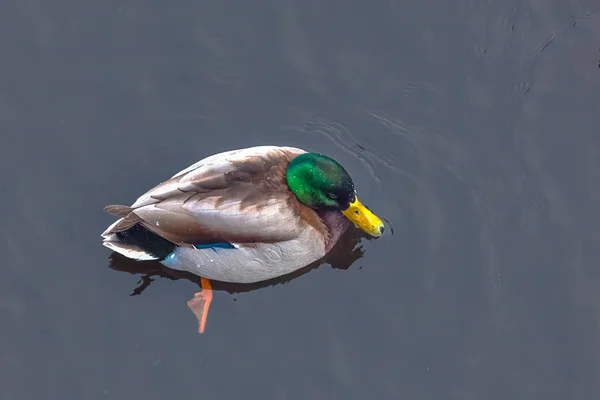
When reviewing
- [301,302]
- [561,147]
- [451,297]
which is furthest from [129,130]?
[561,147]

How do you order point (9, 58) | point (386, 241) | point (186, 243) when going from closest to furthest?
1. point (186, 243)
2. point (386, 241)
3. point (9, 58)

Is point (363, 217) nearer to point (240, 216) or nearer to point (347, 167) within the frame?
point (347, 167)

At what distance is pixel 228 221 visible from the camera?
934 centimetres

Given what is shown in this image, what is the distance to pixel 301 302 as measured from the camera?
31.9 feet

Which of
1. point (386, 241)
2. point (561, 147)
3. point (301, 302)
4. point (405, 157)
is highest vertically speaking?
point (561, 147)

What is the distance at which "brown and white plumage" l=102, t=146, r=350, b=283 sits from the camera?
934 cm

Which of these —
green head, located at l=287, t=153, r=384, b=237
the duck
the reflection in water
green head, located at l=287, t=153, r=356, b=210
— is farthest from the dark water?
green head, located at l=287, t=153, r=356, b=210

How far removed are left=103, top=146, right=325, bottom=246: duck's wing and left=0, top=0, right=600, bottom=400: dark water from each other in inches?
28.7

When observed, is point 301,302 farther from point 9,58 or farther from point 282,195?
point 9,58

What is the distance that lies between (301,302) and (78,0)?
464 cm

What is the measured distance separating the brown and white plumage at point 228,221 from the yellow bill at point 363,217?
357mm

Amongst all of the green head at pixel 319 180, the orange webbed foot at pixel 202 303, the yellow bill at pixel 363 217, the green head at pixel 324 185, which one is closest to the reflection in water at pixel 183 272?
the orange webbed foot at pixel 202 303

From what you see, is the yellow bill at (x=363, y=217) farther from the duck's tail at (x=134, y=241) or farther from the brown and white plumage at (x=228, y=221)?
the duck's tail at (x=134, y=241)

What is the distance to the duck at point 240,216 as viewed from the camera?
30.7 feet
